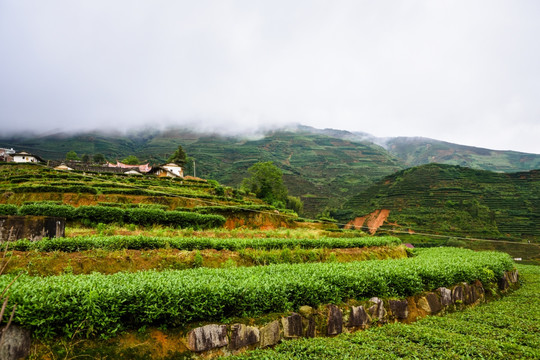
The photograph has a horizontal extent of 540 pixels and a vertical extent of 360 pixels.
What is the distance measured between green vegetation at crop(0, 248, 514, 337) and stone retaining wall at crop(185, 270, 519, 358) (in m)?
0.28

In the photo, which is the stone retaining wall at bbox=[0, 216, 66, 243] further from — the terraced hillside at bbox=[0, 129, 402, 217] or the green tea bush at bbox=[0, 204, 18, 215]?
the terraced hillside at bbox=[0, 129, 402, 217]

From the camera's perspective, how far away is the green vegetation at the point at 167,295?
458 cm

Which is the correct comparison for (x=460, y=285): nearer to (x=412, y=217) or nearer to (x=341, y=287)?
(x=341, y=287)

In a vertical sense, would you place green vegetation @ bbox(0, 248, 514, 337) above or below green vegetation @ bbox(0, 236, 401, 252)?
above

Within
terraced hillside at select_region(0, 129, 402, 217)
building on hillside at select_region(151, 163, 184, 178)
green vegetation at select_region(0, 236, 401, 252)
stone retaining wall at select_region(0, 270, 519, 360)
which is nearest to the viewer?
stone retaining wall at select_region(0, 270, 519, 360)

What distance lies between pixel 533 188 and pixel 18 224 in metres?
81.7

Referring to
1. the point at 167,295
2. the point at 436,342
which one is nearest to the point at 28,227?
the point at 167,295

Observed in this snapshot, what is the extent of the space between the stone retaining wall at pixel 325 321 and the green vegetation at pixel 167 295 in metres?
0.28

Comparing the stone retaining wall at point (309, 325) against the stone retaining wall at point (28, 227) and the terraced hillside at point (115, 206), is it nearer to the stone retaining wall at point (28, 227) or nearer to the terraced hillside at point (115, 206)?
the stone retaining wall at point (28, 227)

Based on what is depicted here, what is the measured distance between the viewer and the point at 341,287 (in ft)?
25.7

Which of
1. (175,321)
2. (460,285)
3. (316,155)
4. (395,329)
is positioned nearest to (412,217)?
(460,285)

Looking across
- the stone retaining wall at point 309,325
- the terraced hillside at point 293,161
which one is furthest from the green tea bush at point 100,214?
the terraced hillside at point 293,161

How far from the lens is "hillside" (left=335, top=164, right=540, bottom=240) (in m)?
50.4

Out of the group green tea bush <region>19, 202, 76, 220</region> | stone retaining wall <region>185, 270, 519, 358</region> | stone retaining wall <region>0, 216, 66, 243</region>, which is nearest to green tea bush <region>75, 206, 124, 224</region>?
green tea bush <region>19, 202, 76, 220</region>
